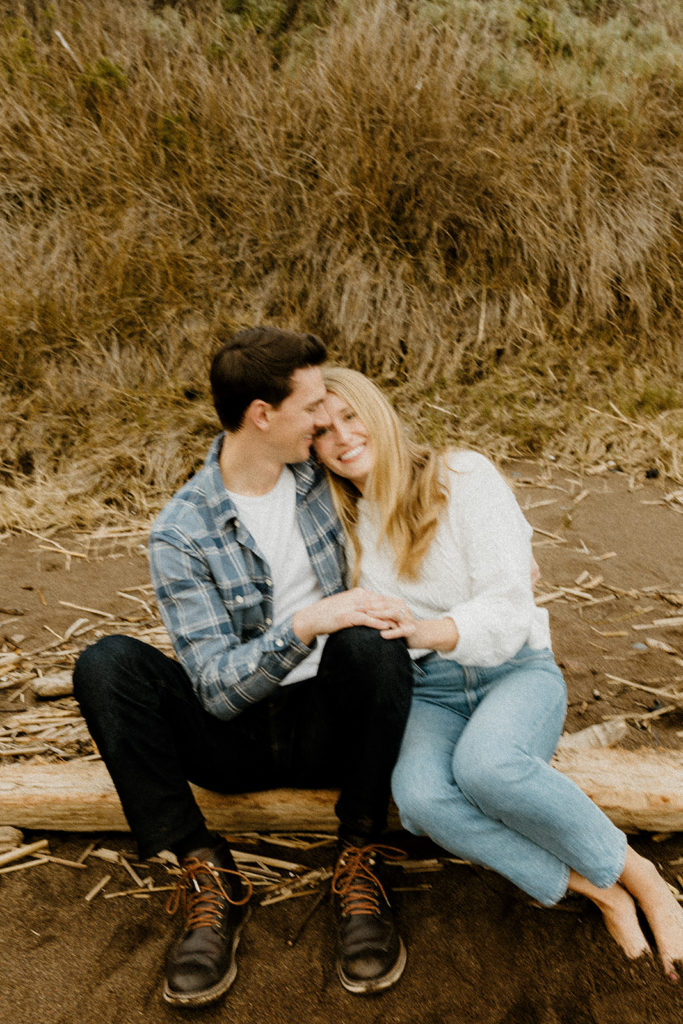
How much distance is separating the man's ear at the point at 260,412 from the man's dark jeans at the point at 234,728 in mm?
701

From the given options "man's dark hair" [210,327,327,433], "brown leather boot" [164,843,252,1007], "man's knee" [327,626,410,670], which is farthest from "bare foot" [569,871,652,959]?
"man's dark hair" [210,327,327,433]

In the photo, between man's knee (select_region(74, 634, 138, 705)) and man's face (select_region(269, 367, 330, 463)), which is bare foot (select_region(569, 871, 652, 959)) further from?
man's face (select_region(269, 367, 330, 463))

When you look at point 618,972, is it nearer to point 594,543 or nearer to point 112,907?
Result: point 112,907

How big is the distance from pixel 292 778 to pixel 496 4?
273 inches

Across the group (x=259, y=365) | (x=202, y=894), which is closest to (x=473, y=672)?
(x=202, y=894)

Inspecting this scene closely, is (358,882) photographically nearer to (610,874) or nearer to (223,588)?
(610,874)

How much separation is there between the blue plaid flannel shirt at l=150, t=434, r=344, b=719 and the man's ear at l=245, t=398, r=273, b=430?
7.8 inches

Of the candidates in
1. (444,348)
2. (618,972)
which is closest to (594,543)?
(444,348)

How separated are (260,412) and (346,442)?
0.28 metres

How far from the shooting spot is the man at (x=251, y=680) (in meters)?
2.35

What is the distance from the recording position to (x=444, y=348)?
5.98 metres

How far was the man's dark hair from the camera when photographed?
8.54ft

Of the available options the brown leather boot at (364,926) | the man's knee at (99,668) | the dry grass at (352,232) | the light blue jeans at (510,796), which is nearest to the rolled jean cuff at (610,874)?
the light blue jeans at (510,796)

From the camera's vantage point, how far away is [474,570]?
2.49m
